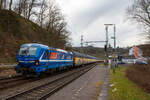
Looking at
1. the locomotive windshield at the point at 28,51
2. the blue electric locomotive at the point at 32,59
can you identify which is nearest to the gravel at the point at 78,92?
the blue electric locomotive at the point at 32,59

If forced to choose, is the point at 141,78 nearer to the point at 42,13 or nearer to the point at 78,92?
the point at 78,92

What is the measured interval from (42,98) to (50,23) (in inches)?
1332

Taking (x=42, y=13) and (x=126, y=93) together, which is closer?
(x=126, y=93)

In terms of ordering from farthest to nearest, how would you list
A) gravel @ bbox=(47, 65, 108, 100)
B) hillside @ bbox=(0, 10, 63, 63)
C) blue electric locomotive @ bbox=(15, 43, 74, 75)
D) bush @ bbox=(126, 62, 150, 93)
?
hillside @ bbox=(0, 10, 63, 63)
blue electric locomotive @ bbox=(15, 43, 74, 75)
bush @ bbox=(126, 62, 150, 93)
gravel @ bbox=(47, 65, 108, 100)

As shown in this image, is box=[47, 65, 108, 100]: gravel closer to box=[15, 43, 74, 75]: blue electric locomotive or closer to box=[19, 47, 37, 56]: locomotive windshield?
box=[15, 43, 74, 75]: blue electric locomotive

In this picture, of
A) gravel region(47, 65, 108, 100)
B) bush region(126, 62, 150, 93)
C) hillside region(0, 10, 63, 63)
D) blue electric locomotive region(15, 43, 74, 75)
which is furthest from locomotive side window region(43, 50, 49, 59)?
hillside region(0, 10, 63, 63)

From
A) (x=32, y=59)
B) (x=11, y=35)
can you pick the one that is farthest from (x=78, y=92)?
(x=11, y=35)

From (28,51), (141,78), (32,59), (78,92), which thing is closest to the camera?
(78,92)

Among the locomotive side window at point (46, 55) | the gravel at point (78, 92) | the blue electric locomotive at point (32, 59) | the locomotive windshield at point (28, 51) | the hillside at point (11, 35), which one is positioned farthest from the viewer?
the hillside at point (11, 35)

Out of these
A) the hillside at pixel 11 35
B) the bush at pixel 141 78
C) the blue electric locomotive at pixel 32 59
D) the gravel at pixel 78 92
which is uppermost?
the hillside at pixel 11 35

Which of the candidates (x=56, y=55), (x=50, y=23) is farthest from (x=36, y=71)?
(x=50, y=23)

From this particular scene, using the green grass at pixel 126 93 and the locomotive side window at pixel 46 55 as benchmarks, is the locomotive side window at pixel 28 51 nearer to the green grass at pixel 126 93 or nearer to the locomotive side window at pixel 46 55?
the locomotive side window at pixel 46 55

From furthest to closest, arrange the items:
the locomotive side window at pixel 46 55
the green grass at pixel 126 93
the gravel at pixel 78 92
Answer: the locomotive side window at pixel 46 55 < the gravel at pixel 78 92 < the green grass at pixel 126 93

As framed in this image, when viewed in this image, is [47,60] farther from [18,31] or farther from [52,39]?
[52,39]
